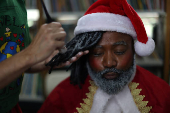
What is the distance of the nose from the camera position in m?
0.93

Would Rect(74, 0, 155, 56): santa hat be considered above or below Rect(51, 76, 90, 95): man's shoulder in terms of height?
→ above

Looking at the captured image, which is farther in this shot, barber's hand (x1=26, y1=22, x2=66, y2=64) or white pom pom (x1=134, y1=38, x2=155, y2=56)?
white pom pom (x1=134, y1=38, x2=155, y2=56)

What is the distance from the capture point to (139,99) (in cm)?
100

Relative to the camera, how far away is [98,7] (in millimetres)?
1027

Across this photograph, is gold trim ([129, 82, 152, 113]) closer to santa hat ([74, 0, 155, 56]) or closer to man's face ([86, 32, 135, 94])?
man's face ([86, 32, 135, 94])

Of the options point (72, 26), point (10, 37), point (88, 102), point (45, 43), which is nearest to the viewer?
point (45, 43)

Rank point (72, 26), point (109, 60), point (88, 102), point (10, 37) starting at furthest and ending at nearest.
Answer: point (72, 26) < point (88, 102) < point (109, 60) < point (10, 37)

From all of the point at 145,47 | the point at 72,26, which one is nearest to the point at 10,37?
the point at 145,47

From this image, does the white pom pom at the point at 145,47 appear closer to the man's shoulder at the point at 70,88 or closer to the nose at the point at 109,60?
the nose at the point at 109,60

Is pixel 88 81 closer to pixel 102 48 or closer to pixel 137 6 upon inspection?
pixel 102 48

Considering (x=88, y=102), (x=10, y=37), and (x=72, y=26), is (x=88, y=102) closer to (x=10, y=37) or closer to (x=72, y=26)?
(x=10, y=37)

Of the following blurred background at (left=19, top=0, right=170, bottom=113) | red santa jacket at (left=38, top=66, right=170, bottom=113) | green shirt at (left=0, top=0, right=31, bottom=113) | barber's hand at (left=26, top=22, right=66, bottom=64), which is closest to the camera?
barber's hand at (left=26, top=22, right=66, bottom=64)

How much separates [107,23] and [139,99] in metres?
0.48

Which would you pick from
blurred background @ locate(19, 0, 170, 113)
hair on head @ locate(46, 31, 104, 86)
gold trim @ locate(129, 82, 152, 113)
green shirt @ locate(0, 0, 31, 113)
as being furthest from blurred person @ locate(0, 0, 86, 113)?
blurred background @ locate(19, 0, 170, 113)
